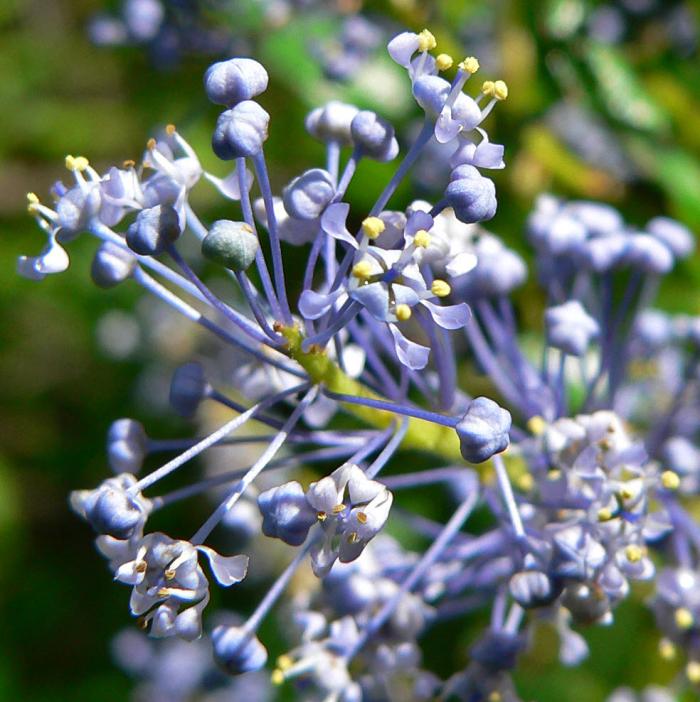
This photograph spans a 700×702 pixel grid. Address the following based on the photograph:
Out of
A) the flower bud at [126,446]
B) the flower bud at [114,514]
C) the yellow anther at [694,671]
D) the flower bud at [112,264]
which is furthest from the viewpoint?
the yellow anther at [694,671]

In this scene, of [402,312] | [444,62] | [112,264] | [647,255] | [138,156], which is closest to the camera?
[402,312]

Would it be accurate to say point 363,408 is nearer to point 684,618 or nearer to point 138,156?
point 684,618

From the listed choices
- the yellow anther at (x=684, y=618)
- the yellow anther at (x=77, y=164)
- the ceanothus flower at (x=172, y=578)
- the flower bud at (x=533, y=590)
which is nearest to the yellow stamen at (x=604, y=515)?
the flower bud at (x=533, y=590)

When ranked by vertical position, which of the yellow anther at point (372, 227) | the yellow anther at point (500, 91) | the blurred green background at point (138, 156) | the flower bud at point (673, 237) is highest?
the yellow anther at point (500, 91)

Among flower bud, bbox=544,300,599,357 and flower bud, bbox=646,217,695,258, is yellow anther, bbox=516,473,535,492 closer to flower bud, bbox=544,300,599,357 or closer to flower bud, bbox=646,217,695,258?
flower bud, bbox=544,300,599,357

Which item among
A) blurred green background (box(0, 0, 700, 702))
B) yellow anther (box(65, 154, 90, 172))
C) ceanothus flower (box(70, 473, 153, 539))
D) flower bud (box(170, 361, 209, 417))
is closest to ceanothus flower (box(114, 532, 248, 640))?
ceanothus flower (box(70, 473, 153, 539))

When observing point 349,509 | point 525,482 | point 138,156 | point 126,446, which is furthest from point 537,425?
point 138,156

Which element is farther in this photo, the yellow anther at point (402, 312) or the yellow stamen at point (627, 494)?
the yellow stamen at point (627, 494)

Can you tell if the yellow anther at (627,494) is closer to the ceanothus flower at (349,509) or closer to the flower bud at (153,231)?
the ceanothus flower at (349,509)
